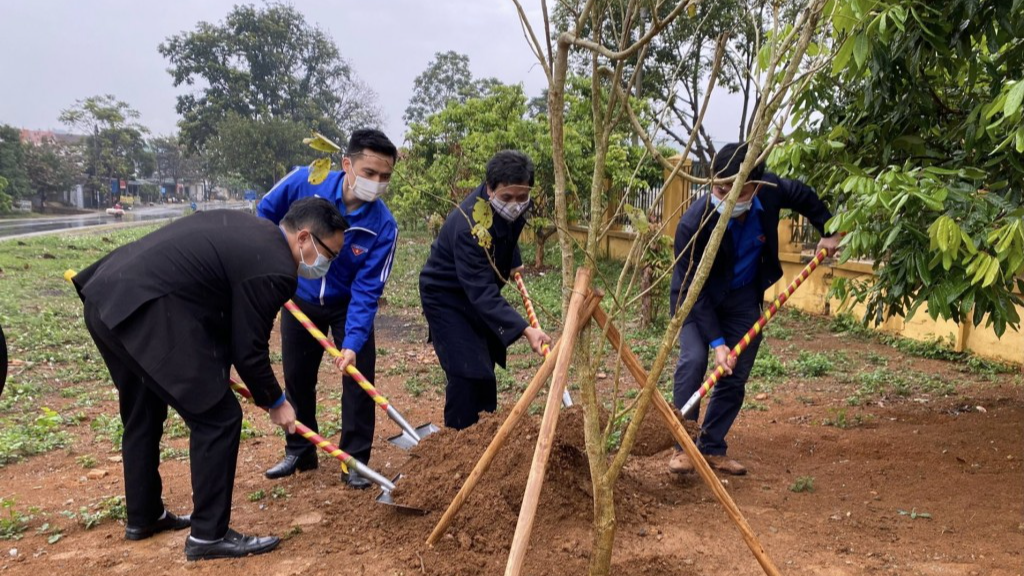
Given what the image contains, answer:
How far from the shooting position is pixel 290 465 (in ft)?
13.0

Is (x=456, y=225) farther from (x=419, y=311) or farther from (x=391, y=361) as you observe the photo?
(x=419, y=311)

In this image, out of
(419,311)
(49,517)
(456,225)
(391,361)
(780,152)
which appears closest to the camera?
(49,517)

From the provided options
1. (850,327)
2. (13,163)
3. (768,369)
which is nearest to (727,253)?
(768,369)

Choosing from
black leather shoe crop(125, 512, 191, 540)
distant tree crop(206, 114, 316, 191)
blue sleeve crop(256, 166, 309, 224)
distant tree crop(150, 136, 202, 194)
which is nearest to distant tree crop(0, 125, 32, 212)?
distant tree crop(206, 114, 316, 191)

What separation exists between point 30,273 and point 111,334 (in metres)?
12.1

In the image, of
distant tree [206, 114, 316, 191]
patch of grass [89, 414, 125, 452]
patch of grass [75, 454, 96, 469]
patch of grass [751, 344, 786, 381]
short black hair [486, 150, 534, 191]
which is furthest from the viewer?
distant tree [206, 114, 316, 191]

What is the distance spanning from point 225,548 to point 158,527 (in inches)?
19.5

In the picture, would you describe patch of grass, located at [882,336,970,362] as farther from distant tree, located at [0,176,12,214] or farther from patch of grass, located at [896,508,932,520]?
distant tree, located at [0,176,12,214]

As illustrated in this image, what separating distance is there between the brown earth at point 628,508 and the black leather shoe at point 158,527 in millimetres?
40

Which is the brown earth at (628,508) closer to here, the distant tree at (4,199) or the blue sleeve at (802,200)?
the blue sleeve at (802,200)

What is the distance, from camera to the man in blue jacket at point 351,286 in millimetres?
3617

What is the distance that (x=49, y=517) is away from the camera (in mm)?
3352

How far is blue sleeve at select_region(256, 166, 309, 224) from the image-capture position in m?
3.77

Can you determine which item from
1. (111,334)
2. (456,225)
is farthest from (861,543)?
(111,334)
